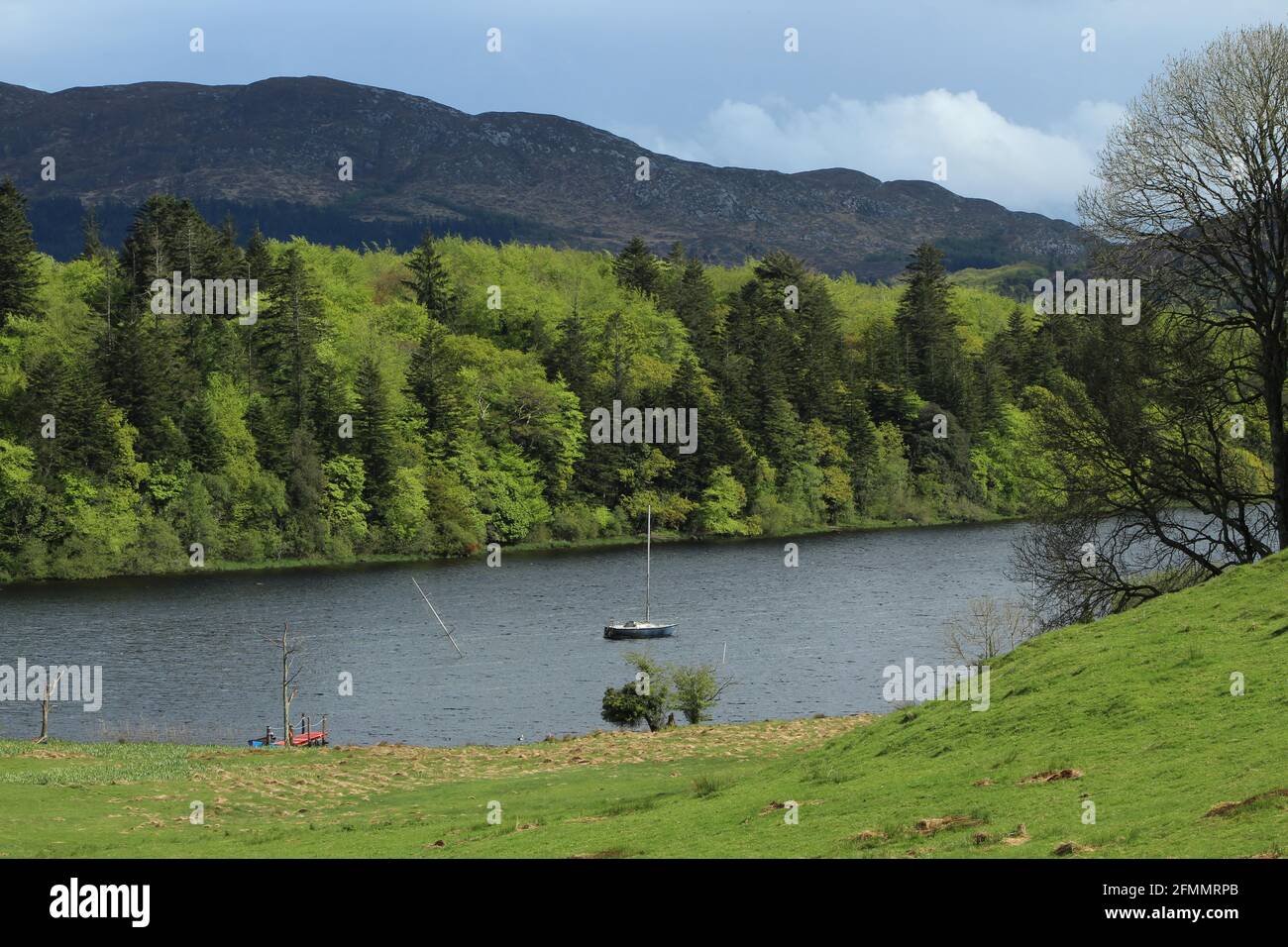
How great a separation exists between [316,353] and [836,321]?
64.5m

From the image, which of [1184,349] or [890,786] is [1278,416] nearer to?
[1184,349]

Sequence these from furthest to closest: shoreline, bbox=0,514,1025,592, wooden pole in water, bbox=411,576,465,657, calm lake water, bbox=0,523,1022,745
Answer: shoreline, bbox=0,514,1025,592
wooden pole in water, bbox=411,576,465,657
calm lake water, bbox=0,523,1022,745

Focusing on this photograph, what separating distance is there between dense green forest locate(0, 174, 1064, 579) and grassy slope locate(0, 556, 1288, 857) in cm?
7385

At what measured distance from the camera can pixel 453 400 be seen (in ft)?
410

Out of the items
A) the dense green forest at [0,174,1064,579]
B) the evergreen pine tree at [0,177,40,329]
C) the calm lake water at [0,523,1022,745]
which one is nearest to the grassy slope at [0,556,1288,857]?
the calm lake water at [0,523,1022,745]

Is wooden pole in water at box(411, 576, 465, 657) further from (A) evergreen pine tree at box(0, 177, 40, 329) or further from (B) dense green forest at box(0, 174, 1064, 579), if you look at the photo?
(A) evergreen pine tree at box(0, 177, 40, 329)

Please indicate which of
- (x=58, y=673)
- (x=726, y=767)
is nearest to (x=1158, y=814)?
(x=726, y=767)

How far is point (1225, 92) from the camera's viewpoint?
34469 mm

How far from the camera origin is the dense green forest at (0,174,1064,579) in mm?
105188

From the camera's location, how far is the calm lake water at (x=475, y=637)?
5516cm

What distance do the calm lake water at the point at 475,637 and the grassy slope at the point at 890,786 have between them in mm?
19875

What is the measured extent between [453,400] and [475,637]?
54488 millimetres

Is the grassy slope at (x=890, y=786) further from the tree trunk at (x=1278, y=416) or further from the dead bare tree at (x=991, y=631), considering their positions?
the dead bare tree at (x=991, y=631)

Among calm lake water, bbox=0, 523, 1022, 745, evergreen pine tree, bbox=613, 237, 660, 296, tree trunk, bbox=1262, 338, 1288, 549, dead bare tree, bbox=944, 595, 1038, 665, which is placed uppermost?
evergreen pine tree, bbox=613, 237, 660, 296
